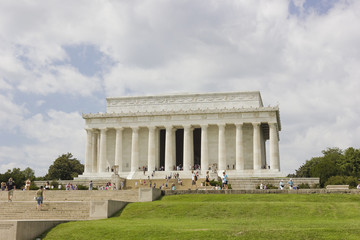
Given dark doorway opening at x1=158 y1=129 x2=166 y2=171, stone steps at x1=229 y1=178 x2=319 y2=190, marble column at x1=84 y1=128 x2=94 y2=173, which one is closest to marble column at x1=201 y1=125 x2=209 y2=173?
dark doorway opening at x1=158 y1=129 x2=166 y2=171

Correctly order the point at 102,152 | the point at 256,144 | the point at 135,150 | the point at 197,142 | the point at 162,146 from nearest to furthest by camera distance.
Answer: the point at 256,144
the point at 135,150
the point at 102,152
the point at 162,146
the point at 197,142

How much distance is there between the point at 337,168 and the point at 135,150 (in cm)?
3125

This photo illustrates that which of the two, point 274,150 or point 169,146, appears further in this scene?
point 169,146

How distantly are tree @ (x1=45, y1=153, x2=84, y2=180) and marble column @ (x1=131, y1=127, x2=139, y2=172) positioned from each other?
881 inches

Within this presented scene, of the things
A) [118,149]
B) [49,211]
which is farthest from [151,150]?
[49,211]

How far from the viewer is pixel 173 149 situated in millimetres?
77812

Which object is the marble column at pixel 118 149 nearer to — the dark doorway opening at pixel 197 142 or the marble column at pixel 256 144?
the dark doorway opening at pixel 197 142

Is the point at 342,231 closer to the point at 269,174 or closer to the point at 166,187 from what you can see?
the point at 166,187

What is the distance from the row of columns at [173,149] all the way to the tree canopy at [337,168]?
7.75m

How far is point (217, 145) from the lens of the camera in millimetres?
78062

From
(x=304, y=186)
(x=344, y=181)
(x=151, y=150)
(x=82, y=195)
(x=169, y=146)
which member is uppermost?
(x=169, y=146)

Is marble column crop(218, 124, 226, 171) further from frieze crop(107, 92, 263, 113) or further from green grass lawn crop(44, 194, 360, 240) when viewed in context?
green grass lawn crop(44, 194, 360, 240)

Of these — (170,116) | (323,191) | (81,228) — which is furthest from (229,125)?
(81,228)

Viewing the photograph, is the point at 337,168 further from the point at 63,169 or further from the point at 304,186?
the point at 63,169
